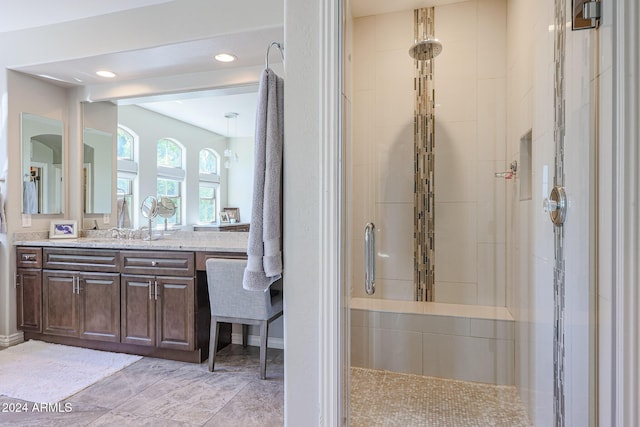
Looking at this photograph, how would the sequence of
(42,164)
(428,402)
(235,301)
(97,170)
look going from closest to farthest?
(428,402) < (235,301) < (42,164) < (97,170)

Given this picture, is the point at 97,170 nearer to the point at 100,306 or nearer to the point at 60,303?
the point at 60,303

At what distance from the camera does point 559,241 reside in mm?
1393

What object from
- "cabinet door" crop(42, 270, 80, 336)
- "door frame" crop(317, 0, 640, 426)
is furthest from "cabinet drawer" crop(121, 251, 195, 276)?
"door frame" crop(317, 0, 640, 426)

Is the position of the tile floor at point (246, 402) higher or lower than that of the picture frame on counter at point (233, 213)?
lower

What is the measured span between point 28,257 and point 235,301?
197 centimetres

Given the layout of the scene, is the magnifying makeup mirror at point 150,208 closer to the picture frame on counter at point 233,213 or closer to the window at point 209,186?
the window at point 209,186

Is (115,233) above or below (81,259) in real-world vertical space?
above

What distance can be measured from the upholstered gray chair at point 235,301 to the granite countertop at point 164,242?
0.52 ft

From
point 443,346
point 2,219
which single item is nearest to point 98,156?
point 2,219

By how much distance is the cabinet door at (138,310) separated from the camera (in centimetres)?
268

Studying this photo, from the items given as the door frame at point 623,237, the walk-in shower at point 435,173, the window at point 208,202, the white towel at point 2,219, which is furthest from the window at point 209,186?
the door frame at point 623,237

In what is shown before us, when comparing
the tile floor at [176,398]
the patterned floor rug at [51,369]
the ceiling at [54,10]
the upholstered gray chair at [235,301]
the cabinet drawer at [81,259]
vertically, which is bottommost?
the tile floor at [176,398]

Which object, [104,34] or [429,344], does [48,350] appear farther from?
[429,344]

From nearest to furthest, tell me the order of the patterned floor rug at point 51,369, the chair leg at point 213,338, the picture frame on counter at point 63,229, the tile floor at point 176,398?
the tile floor at point 176,398
the patterned floor rug at point 51,369
the chair leg at point 213,338
the picture frame on counter at point 63,229
